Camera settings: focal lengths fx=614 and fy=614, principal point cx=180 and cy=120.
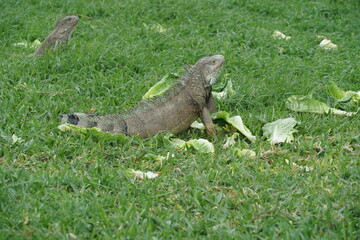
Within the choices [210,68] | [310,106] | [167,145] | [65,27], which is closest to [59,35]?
[65,27]

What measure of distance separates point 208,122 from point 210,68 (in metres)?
0.59

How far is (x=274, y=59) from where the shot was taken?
7.29 meters

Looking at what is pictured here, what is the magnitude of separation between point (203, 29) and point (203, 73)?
2.97 m

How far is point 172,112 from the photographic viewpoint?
5195mm

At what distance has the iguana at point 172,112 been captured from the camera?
5012 mm

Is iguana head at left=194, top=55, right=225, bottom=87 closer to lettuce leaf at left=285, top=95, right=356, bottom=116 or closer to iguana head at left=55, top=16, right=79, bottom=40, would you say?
lettuce leaf at left=285, top=95, right=356, bottom=116

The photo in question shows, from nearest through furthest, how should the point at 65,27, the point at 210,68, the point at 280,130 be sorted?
1. the point at 280,130
2. the point at 210,68
3. the point at 65,27

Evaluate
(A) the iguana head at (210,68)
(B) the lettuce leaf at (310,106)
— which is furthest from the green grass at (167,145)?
(A) the iguana head at (210,68)

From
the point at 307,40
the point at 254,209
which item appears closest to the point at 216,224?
the point at 254,209

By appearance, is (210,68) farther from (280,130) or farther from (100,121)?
(100,121)

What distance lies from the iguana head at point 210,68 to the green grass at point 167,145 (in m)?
0.43

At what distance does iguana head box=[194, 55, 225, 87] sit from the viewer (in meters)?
5.54

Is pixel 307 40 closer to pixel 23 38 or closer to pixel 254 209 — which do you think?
pixel 23 38

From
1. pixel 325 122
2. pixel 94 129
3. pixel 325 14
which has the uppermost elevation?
pixel 94 129
